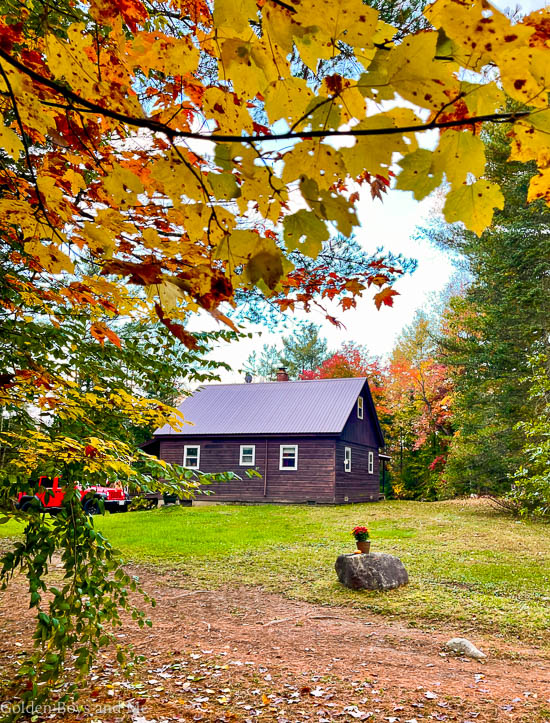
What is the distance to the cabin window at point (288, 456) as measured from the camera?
69.7 ft

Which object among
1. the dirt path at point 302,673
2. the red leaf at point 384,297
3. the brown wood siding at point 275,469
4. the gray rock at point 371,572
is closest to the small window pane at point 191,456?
the brown wood siding at point 275,469

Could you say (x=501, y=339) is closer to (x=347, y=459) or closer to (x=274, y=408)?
(x=347, y=459)

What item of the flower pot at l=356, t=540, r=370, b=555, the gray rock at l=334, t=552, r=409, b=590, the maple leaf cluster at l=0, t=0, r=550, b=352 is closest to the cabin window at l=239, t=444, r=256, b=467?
the flower pot at l=356, t=540, r=370, b=555

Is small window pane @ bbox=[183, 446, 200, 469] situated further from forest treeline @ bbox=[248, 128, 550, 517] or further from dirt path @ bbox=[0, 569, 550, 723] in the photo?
dirt path @ bbox=[0, 569, 550, 723]

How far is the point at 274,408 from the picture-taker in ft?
75.8

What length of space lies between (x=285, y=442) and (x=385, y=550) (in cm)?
1113

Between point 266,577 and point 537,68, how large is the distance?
8.46 meters

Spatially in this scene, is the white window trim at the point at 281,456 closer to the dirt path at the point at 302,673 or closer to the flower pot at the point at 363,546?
the flower pot at the point at 363,546

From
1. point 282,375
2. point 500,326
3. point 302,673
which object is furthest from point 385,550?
point 282,375

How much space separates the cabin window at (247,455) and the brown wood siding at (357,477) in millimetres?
3631

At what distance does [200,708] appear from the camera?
3.62 m

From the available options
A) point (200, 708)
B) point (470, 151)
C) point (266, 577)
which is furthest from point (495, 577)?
point (470, 151)

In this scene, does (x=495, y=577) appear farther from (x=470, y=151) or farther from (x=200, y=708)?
(x=470, y=151)

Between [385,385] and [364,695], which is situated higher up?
[385,385]
